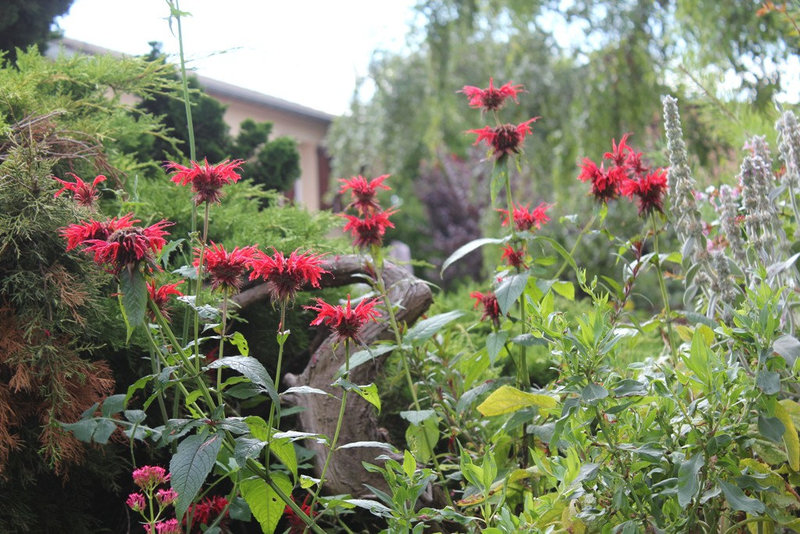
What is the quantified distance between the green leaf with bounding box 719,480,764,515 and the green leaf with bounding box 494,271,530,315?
0.47 metres

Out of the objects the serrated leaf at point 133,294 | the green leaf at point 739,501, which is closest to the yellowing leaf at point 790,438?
the green leaf at point 739,501

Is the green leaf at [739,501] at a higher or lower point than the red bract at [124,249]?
lower

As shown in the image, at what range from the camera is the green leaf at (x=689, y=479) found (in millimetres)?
1070

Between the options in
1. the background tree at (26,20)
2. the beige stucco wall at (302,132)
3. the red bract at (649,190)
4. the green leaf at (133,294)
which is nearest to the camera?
the green leaf at (133,294)

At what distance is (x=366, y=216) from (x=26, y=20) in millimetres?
1689

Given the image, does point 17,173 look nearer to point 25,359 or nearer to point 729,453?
point 25,359

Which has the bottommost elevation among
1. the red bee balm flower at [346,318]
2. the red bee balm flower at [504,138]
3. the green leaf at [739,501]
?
the green leaf at [739,501]

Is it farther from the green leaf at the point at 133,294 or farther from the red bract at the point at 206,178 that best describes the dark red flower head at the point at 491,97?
the green leaf at the point at 133,294

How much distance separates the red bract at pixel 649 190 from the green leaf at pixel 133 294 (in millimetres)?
928

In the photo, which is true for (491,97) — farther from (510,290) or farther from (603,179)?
(510,290)

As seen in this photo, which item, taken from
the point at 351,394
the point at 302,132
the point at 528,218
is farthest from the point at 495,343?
the point at 302,132

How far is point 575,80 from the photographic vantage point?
698 centimetres

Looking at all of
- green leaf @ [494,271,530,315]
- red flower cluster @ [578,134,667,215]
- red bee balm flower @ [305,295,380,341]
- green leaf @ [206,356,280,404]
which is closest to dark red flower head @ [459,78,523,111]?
red flower cluster @ [578,134,667,215]

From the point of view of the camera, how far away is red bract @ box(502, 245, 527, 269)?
157 centimetres
